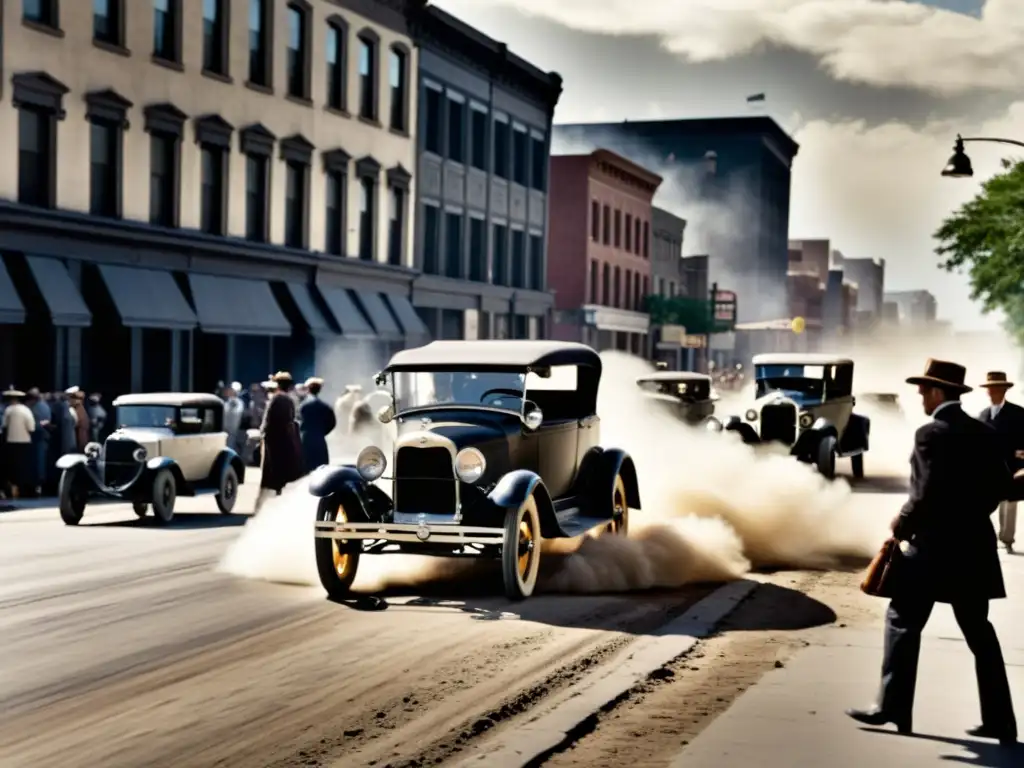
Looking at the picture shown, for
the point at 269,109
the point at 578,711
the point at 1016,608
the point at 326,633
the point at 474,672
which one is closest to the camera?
the point at 578,711

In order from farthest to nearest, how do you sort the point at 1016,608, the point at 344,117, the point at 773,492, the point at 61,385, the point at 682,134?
the point at 682,134 < the point at 344,117 < the point at 61,385 < the point at 773,492 < the point at 1016,608

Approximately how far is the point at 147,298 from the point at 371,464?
21.2 meters

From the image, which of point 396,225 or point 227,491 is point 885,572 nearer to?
point 227,491

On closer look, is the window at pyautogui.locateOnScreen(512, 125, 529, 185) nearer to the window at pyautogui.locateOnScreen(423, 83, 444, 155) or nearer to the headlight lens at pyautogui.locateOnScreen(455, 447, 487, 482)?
the window at pyautogui.locateOnScreen(423, 83, 444, 155)

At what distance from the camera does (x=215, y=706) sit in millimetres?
8164

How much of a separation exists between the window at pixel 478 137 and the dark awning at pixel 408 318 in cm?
789

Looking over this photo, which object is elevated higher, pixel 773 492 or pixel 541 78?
pixel 541 78

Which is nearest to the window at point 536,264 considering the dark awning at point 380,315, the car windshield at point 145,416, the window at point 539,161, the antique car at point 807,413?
the window at point 539,161

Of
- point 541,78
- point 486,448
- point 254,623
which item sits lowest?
point 254,623

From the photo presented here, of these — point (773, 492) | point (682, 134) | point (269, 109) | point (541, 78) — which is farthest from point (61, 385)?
point (682, 134)

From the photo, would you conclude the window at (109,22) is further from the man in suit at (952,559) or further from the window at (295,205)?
the man in suit at (952,559)

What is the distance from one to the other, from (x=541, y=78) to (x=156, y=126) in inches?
1010

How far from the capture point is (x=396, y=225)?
46.0m

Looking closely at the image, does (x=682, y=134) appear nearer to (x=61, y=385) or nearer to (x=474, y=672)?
(x=61, y=385)
